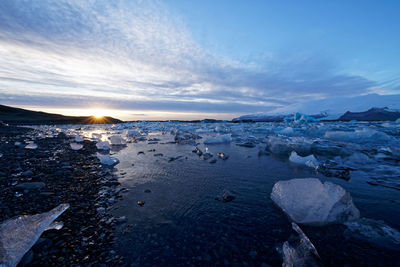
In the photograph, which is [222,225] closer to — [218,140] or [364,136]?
[218,140]

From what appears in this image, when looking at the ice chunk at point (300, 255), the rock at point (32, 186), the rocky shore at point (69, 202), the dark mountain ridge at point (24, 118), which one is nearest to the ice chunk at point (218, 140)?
the rocky shore at point (69, 202)

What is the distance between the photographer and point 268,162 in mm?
6367

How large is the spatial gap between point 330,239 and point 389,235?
2.80ft

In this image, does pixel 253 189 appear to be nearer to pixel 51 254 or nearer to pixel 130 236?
pixel 130 236

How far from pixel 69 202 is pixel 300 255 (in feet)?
12.5

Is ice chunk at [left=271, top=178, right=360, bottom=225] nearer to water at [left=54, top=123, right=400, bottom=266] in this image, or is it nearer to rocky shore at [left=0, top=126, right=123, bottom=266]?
water at [left=54, top=123, right=400, bottom=266]

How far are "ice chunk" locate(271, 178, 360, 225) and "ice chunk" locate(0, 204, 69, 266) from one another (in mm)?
3487

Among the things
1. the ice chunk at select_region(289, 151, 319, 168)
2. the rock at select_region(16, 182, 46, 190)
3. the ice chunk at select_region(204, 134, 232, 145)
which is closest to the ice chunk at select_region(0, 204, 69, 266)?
the rock at select_region(16, 182, 46, 190)

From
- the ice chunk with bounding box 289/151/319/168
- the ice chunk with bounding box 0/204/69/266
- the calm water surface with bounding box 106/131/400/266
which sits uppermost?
the ice chunk with bounding box 0/204/69/266

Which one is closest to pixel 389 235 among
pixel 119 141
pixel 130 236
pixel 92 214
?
pixel 130 236

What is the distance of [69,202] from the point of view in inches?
125

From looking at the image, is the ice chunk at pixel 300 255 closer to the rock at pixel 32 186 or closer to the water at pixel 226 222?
the water at pixel 226 222

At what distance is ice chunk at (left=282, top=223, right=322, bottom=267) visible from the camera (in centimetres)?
190

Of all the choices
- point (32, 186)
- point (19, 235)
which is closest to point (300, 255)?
point (19, 235)
